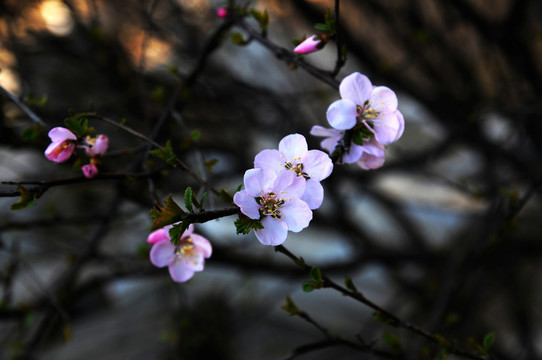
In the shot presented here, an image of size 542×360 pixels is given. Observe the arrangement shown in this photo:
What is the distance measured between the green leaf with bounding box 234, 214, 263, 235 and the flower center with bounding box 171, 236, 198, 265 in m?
0.22

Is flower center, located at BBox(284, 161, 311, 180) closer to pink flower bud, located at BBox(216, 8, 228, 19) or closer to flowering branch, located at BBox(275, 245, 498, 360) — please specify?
flowering branch, located at BBox(275, 245, 498, 360)

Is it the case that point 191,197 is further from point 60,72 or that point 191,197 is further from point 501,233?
point 60,72

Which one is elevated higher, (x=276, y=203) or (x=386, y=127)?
(x=386, y=127)

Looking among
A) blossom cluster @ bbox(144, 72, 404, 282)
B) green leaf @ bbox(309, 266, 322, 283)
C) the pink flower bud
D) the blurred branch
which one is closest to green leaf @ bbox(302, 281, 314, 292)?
green leaf @ bbox(309, 266, 322, 283)

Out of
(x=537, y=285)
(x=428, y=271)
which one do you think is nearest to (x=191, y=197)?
(x=428, y=271)

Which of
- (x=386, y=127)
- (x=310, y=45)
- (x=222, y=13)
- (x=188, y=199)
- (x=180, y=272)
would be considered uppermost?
(x=222, y=13)

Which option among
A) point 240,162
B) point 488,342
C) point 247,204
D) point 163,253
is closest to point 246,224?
point 247,204

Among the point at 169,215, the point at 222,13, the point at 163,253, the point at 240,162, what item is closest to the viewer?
the point at 169,215

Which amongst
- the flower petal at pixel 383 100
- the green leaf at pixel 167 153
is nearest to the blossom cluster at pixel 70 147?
the green leaf at pixel 167 153

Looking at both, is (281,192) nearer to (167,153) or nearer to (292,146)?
(292,146)

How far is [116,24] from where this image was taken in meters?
2.42

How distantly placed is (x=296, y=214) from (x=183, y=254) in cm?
27

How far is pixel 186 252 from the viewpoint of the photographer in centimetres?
77

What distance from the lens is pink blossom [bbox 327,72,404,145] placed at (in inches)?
25.0
